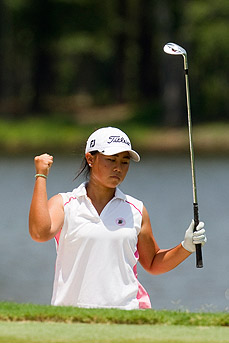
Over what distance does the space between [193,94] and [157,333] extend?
134 ft

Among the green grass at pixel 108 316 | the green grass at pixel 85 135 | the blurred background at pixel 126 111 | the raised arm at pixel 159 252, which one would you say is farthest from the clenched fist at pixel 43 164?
the green grass at pixel 85 135

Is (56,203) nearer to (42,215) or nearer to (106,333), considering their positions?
(42,215)

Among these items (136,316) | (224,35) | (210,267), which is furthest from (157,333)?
(224,35)

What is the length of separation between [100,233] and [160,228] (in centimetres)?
1381

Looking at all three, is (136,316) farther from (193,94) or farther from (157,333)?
(193,94)

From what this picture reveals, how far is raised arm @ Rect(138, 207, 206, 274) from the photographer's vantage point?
5.44 meters

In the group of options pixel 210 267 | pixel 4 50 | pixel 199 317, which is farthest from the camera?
pixel 4 50

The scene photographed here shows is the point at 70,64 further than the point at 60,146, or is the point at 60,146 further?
the point at 70,64

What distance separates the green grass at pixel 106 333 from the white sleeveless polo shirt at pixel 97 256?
0.34 meters

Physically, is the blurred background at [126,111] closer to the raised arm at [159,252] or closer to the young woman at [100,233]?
the young woman at [100,233]

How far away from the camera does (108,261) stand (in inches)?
206

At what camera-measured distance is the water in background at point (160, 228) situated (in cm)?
1351

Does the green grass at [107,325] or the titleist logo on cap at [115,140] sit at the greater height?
the titleist logo on cap at [115,140]

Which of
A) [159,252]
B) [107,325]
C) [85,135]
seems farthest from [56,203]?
[85,135]
